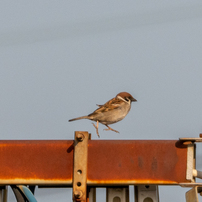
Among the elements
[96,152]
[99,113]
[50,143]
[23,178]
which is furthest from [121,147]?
[99,113]

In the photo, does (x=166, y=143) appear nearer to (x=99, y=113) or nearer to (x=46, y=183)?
(x=46, y=183)

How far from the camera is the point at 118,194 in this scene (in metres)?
2.73

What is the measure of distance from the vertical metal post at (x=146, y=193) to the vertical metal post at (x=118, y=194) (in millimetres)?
73

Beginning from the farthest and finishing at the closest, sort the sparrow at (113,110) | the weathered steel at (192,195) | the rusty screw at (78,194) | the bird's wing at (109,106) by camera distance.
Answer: the bird's wing at (109,106), the sparrow at (113,110), the rusty screw at (78,194), the weathered steel at (192,195)

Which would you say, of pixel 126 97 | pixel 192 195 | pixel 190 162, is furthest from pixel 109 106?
pixel 192 195

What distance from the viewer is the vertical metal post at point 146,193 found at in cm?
271

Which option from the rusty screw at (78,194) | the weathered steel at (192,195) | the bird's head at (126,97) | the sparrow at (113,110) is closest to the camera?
the weathered steel at (192,195)

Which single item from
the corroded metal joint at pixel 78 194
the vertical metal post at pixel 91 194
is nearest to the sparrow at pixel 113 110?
the vertical metal post at pixel 91 194

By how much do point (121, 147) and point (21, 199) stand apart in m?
0.76

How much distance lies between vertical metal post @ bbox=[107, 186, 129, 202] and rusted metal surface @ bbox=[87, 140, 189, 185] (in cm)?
11

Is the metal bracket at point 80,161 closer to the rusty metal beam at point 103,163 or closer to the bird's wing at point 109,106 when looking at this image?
the rusty metal beam at point 103,163

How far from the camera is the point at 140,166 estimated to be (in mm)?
2691

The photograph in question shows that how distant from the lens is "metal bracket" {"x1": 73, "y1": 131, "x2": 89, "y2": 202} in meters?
2.62

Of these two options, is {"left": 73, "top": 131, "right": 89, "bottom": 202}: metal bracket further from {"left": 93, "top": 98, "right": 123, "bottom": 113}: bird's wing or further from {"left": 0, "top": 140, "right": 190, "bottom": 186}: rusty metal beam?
{"left": 93, "top": 98, "right": 123, "bottom": 113}: bird's wing
